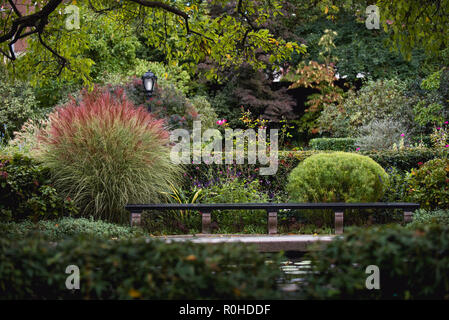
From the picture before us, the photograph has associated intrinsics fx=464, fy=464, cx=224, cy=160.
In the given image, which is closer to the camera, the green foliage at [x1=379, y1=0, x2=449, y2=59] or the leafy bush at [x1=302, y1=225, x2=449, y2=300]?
the leafy bush at [x1=302, y1=225, x2=449, y2=300]

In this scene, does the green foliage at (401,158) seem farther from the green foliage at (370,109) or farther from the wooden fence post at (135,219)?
the green foliage at (370,109)

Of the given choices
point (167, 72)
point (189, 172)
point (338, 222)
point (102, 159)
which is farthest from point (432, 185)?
point (167, 72)

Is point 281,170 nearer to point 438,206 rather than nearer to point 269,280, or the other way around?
point 438,206

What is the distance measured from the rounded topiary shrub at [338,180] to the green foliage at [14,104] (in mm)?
Result: 13370

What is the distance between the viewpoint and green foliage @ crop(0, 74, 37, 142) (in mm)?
17500

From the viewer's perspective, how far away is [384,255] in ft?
9.48

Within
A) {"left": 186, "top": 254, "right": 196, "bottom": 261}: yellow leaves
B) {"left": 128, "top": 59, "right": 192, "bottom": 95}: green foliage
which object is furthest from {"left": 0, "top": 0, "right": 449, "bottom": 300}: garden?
{"left": 128, "top": 59, "right": 192, "bottom": 95}: green foliage

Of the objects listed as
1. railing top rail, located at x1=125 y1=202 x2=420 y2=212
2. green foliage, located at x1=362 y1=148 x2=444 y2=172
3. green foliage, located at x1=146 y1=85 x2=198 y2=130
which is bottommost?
railing top rail, located at x1=125 y1=202 x2=420 y2=212

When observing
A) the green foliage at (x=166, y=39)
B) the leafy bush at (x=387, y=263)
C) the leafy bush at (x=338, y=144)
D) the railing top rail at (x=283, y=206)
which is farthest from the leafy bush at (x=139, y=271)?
the leafy bush at (x=338, y=144)

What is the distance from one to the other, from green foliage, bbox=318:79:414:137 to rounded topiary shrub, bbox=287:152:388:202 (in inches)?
395

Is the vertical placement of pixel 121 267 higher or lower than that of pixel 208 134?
lower

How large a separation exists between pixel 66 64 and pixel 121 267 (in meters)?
5.67

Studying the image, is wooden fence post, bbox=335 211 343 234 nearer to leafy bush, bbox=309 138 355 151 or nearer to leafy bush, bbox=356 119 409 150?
leafy bush, bbox=356 119 409 150
